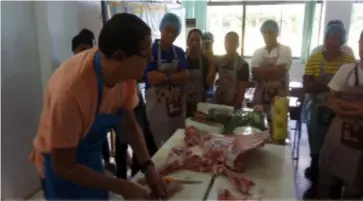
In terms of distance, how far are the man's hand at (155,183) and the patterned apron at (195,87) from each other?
3.75ft

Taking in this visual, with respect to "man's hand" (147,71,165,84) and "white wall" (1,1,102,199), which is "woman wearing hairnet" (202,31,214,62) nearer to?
"man's hand" (147,71,165,84)

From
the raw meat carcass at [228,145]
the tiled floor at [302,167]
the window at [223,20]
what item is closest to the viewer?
the raw meat carcass at [228,145]

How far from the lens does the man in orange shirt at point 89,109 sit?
84cm

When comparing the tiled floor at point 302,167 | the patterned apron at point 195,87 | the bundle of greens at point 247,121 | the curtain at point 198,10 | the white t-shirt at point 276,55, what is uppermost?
the curtain at point 198,10

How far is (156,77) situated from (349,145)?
1161mm

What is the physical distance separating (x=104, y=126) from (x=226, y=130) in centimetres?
81

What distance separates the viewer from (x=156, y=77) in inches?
78.4

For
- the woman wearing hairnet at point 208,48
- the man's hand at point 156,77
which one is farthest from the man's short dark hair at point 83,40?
the woman wearing hairnet at point 208,48

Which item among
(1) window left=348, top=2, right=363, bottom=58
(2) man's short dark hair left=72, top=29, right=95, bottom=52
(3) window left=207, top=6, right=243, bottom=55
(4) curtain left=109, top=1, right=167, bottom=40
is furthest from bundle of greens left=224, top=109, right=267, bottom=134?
(3) window left=207, top=6, right=243, bottom=55

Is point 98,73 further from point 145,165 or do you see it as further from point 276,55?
point 276,55

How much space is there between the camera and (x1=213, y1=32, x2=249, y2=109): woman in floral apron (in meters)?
2.29

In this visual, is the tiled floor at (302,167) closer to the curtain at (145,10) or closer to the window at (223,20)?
the curtain at (145,10)

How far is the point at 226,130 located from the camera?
1.68m

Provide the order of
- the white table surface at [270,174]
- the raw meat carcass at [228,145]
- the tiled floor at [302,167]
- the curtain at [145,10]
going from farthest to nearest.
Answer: the curtain at [145,10] < the tiled floor at [302,167] < the raw meat carcass at [228,145] < the white table surface at [270,174]
